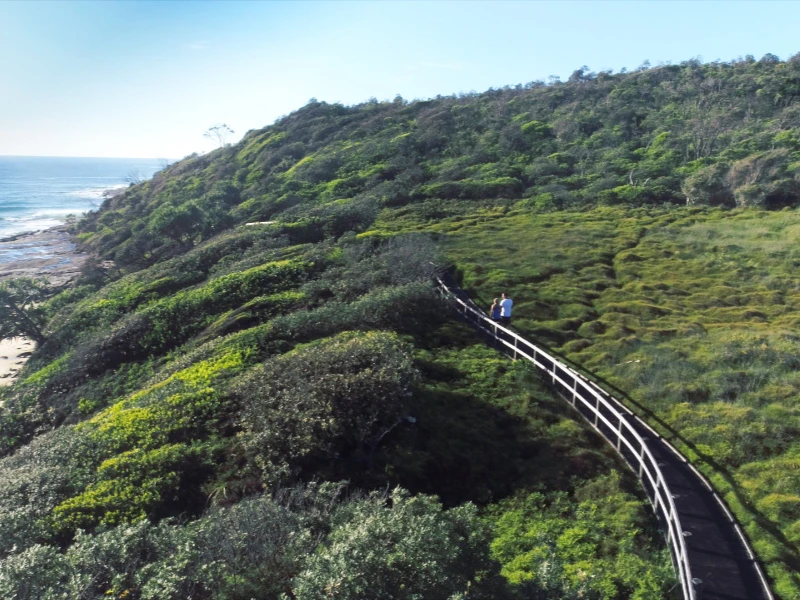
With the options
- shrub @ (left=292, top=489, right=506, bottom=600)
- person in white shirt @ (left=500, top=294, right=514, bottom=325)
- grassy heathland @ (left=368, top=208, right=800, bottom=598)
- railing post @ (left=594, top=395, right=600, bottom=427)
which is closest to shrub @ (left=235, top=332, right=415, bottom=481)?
shrub @ (left=292, top=489, right=506, bottom=600)

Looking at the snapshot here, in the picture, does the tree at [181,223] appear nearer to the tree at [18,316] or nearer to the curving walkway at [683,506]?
the tree at [18,316]

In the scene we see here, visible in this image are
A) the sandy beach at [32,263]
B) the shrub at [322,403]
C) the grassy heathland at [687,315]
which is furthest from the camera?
the sandy beach at [32,263]

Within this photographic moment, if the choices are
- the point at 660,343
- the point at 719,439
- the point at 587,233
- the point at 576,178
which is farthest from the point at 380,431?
the point at 576,178

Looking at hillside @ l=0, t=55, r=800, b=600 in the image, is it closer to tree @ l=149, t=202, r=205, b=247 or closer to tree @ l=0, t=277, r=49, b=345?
tree @ l=149, t=202, r=205, b=247

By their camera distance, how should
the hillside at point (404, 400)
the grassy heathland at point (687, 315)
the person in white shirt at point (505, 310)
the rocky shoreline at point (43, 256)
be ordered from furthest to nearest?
the rocky shoreline at point (43, 256)
the person in white shirt at point (505, 310)
the grassy heathland at point (687, 315)
the hillside at point (404, 400)

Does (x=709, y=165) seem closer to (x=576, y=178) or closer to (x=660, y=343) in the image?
(x=576, y=178)

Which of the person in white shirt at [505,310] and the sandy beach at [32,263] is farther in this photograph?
the sandy beach at [32,263]

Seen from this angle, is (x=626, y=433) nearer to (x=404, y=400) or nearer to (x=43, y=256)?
(x=404, y=400)

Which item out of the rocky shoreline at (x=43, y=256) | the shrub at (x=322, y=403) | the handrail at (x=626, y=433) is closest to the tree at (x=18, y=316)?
the rocky shoreline at (x=43, y=256)
